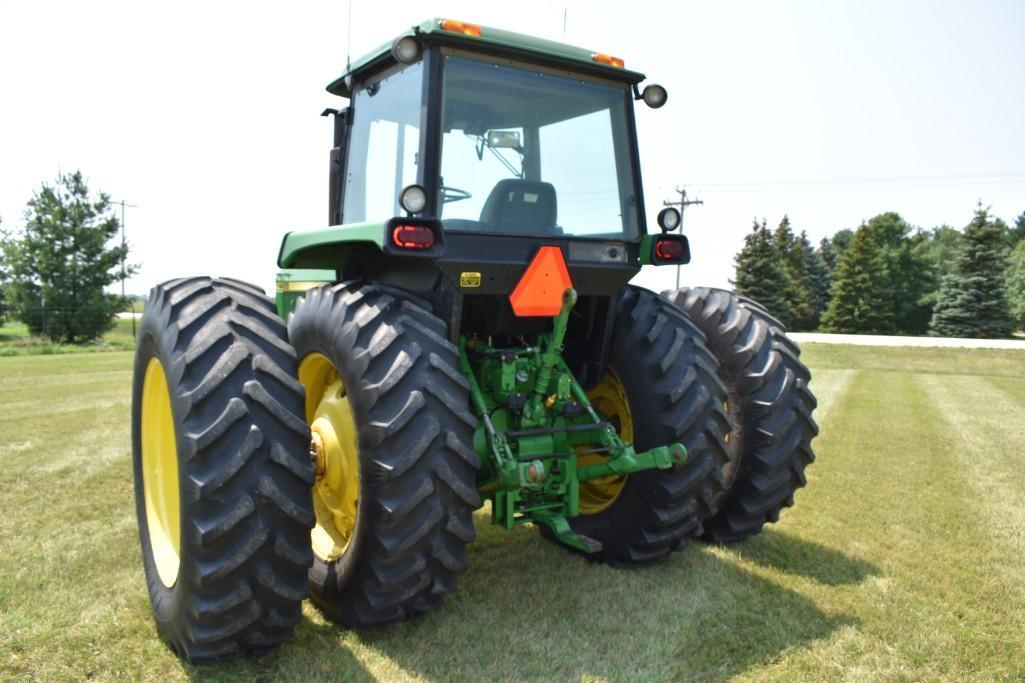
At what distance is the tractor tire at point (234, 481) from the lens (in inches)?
114

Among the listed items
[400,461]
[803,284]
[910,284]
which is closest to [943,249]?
[910,284]

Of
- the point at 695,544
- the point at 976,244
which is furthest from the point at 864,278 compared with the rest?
the point at 695,544

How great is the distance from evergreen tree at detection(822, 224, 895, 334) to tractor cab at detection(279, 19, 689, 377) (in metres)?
50.0

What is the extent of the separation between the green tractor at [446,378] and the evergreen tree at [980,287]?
4277cm

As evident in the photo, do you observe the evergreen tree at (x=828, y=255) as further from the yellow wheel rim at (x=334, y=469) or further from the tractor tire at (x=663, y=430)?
the yellow wheel rim at (x=334, y=469)

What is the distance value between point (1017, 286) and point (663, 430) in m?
57.0

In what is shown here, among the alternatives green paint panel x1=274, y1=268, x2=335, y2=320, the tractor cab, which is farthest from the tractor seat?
green paint panel x1=274, y1=268, x2=335, y2=320

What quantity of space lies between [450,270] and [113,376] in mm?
14303

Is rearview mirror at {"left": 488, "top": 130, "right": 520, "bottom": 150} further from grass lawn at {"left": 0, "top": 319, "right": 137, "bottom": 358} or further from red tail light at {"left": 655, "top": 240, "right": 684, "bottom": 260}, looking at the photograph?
grass lawn at {"left": 0, "top": 319, "right": 137, "bottom": 358}

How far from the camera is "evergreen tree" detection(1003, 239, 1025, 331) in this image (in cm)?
4867

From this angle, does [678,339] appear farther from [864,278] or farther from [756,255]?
[864,278]

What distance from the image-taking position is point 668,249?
4273 millimetres

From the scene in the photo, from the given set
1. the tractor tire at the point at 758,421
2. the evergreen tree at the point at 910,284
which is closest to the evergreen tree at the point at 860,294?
the evergreen tree at the point at 910,284

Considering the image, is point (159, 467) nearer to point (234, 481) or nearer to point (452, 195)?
point (234, 481)
